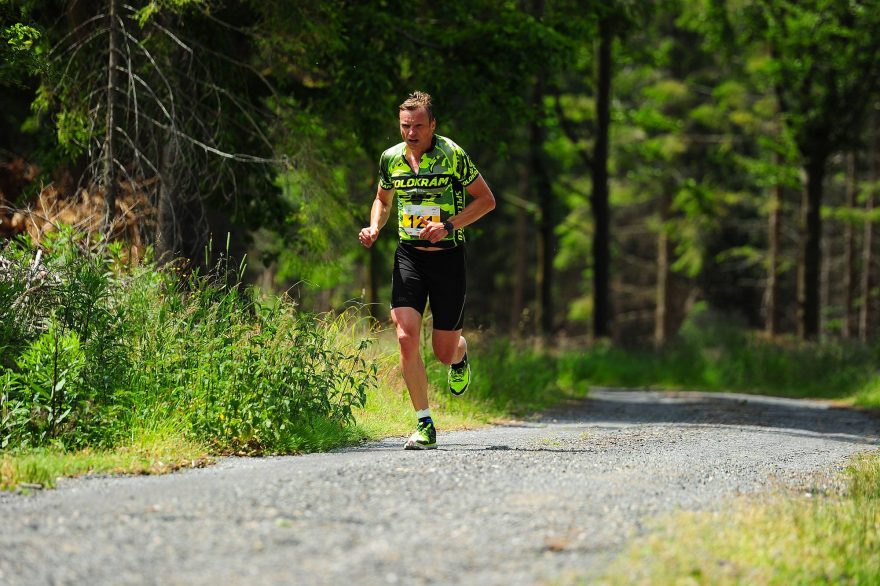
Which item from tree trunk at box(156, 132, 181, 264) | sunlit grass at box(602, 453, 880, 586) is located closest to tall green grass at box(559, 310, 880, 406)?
tree trunk at box(156, 132, 181, 264)

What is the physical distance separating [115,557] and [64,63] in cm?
954

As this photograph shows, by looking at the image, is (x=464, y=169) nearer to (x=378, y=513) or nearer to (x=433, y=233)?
(x=433, y=233)

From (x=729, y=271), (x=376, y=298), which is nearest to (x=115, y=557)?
(x=376, y=298)

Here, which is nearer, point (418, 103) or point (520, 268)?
point (418, 103)

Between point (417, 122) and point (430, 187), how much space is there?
18.7 inches

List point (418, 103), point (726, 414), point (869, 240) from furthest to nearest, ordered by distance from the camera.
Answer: point (869, 240)
point (726, 414)
point (418, 103)

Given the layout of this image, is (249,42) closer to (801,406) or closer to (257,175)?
(257,175)

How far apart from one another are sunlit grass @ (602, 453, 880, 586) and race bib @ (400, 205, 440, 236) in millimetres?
3072

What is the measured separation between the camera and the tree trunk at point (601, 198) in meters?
27.8

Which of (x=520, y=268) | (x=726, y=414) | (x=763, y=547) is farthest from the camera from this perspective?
(x=520, y=268)

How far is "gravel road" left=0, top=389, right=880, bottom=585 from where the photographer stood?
14.9 ft

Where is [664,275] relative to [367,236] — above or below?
above

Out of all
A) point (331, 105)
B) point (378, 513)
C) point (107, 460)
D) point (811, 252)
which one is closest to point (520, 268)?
point (811, 252)

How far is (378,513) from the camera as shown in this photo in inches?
213
